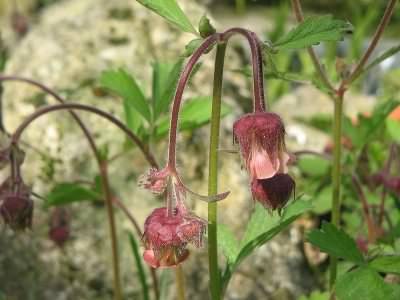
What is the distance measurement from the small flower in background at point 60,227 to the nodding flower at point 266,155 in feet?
3.70

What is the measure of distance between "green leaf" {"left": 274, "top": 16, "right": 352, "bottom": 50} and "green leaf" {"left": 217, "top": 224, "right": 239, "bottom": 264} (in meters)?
0.52

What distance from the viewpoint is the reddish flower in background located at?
1.29 metres

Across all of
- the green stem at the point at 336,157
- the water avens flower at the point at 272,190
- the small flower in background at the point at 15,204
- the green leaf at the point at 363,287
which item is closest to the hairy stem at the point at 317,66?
the green stem at the point at 336,157

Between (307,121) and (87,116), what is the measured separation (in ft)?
3.21

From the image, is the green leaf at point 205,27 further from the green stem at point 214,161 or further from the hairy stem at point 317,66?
the hairy stem at point 317,66

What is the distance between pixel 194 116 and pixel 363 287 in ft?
2.22

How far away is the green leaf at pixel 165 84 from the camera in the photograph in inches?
61.7

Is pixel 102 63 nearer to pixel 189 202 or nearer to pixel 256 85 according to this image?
pixel 189 202

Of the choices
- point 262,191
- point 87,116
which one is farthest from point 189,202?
point 262,191

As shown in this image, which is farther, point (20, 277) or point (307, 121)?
point (307, 121)

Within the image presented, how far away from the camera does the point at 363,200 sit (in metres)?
2.07

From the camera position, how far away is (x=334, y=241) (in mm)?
1540

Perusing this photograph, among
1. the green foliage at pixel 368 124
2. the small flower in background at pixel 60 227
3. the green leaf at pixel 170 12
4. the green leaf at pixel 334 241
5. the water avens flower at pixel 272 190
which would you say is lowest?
the small flower in background at pixel 60 227

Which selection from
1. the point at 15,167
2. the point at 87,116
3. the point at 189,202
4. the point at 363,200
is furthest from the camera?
the point at 87,116
